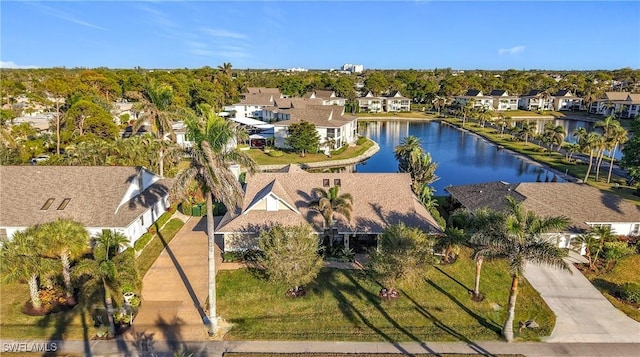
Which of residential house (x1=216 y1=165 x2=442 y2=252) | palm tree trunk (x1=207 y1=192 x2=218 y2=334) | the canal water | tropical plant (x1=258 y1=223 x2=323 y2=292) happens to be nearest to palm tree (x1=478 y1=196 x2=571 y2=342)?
residential house (x1=216 y1=165 x2=442 y2=252)

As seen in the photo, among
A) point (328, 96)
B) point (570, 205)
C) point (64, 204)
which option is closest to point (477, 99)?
point (328, 96)

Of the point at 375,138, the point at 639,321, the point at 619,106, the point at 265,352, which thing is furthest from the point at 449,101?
the point at 265,352

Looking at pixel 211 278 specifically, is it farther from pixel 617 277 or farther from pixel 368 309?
pixel 617 277

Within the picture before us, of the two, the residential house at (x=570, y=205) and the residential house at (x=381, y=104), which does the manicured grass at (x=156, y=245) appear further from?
the residential house at (x=381, y=104)

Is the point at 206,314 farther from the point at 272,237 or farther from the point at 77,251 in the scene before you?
the point at 77,251

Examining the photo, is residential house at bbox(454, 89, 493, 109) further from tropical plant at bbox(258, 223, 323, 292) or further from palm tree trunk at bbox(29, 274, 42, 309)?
palm tree trunk at bbox(29, 274, 42, 309)
